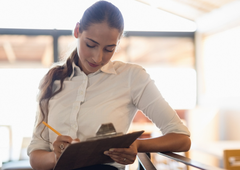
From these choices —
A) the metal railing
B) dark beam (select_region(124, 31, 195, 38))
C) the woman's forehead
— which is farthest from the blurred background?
the woman's forehead

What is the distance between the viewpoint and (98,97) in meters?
1.36

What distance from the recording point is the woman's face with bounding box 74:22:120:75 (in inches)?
48.9

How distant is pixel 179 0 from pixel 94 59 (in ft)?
14.6

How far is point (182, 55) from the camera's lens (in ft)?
19.5

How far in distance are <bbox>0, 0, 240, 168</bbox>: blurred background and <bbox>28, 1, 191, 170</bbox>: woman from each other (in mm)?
3349

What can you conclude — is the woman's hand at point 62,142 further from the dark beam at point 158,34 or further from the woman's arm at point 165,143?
the dark beam at point 158,34

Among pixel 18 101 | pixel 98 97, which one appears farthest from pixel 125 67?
pixel 18 101

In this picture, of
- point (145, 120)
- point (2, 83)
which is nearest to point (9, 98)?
point (2, 83)

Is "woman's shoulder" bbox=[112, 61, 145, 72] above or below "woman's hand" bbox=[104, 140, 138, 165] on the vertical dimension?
above

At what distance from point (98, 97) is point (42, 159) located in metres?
0.35

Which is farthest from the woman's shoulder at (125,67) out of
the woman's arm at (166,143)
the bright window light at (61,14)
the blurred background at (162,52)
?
the bright window light at (61,14)

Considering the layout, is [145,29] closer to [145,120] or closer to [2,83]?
[145,120]

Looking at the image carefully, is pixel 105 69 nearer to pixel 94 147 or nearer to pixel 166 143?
pixel 166 143

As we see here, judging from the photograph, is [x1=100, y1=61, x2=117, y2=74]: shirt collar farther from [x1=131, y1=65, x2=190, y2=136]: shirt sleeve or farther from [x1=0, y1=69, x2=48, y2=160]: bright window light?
[x1=0, y1=69, x2=48, y2=160]: bright window light
